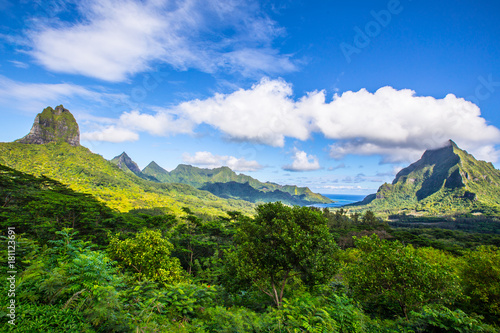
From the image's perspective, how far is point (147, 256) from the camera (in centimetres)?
1058

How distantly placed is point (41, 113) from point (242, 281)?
273 meters

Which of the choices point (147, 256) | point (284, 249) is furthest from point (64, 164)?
point (284, 249)

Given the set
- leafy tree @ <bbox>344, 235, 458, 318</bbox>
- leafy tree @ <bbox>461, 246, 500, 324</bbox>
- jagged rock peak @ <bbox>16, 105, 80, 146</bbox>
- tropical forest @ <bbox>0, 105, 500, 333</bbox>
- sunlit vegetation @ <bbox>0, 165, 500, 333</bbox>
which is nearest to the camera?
tropical forest @ <bbox>0, 105, 500, 333</bbox>

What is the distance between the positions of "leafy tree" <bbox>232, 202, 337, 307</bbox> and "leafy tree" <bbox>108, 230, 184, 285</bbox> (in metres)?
3.72

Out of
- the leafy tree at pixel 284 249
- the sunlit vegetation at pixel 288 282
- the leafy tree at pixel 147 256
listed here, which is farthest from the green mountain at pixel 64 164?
the leafy tree at pixel 284 249

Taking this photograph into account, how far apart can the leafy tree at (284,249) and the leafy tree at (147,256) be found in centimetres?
372

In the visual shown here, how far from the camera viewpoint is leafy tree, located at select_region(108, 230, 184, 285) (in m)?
10.5

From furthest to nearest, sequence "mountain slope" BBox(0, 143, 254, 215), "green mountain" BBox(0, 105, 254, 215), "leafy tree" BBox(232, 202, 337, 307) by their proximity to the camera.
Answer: "mountain slope" BBox(0, 143, 254, 215), "green mountain" BBox(0, 105, 254, 215), "leafy tree" BBox(232, 202, 337, 307)

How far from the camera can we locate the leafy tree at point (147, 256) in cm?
1048

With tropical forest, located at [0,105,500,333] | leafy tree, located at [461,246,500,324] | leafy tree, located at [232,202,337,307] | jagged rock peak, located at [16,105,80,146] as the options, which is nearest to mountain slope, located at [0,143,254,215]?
jagged rock peak, located at [16,105,80,146]

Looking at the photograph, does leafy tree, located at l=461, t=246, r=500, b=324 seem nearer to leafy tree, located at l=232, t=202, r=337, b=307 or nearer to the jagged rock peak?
leafy tree, located at l=232, t=202, r=337, b=307

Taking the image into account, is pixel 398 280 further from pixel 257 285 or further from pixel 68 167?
pixel 68 167

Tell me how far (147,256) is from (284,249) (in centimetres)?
720

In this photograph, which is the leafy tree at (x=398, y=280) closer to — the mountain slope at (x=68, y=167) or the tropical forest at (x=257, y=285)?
the tropical forest at (x=257, y=285)
